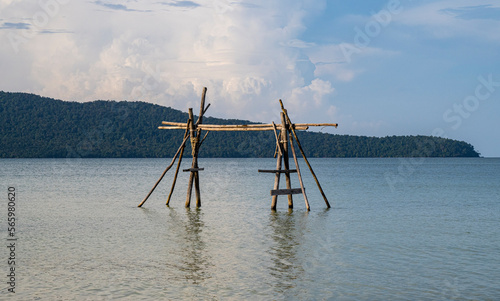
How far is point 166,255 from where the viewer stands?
49.3 ft

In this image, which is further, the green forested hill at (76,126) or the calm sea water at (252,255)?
the green forested hill at (76,126)

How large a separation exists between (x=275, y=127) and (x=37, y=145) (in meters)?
174

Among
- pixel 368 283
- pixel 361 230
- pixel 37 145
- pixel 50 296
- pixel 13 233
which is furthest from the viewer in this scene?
pixel 37 145

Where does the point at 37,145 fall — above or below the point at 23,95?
below

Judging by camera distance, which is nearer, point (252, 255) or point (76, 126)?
point (252, 255)

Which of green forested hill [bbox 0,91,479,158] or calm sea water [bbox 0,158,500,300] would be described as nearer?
calm sea water [bbox 0,158,500,300]

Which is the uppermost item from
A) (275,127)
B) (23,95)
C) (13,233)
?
(23,95)

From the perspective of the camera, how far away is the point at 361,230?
2036cm

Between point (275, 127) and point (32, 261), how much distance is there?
1268 centimetres

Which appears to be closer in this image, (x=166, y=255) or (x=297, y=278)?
(x=297, y=278)

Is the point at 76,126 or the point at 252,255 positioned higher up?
the point at 76,126

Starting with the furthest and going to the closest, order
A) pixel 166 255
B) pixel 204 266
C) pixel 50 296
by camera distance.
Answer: pixel 166 255 → pixel 204 266 → pixel 50 296

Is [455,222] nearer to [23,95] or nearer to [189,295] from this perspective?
[189,295]

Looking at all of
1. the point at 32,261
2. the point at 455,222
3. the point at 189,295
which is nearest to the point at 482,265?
the point at 189,295
